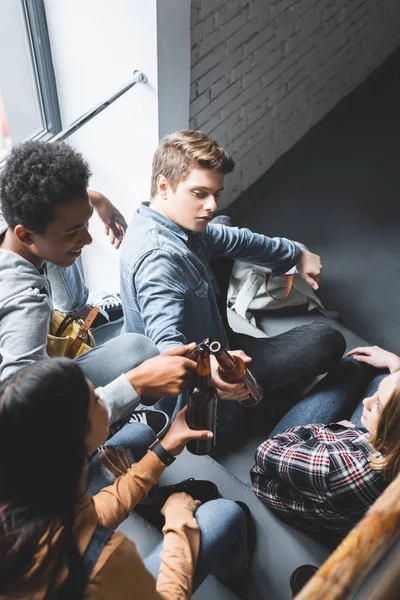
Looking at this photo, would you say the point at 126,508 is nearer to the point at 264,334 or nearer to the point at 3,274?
the point at 3,274

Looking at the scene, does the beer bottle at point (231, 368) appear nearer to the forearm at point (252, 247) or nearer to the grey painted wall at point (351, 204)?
the forearm at point (252, 247)

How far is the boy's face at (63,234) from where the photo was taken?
1.37m

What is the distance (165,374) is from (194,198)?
2.06 feet

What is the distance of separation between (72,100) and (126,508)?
1.97 meters

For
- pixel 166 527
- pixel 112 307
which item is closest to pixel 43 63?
pixel 112 307

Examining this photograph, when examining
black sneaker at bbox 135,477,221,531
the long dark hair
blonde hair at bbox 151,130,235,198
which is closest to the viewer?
the long dark hair

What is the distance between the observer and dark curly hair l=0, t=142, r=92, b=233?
1.32 meters

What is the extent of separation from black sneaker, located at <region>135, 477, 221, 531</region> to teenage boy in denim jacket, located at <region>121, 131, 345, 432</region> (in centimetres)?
28

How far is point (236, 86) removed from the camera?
2.72m

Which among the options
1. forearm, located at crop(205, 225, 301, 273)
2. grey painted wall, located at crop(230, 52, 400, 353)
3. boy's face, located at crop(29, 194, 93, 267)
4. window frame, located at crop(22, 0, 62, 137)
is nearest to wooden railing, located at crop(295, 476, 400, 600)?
boy's face, located at crop(29, 194, 93, 267)

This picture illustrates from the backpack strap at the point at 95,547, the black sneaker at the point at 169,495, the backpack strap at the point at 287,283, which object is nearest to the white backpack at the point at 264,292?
the backpack strap at the point at 287,283

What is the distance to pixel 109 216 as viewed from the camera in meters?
1.97

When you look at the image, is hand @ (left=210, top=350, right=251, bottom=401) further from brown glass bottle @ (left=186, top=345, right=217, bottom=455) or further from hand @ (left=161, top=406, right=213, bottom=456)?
hand @ (left=161, top=406, right=213, bottom=456)

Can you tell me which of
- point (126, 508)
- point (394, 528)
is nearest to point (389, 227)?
point (126, 508)
